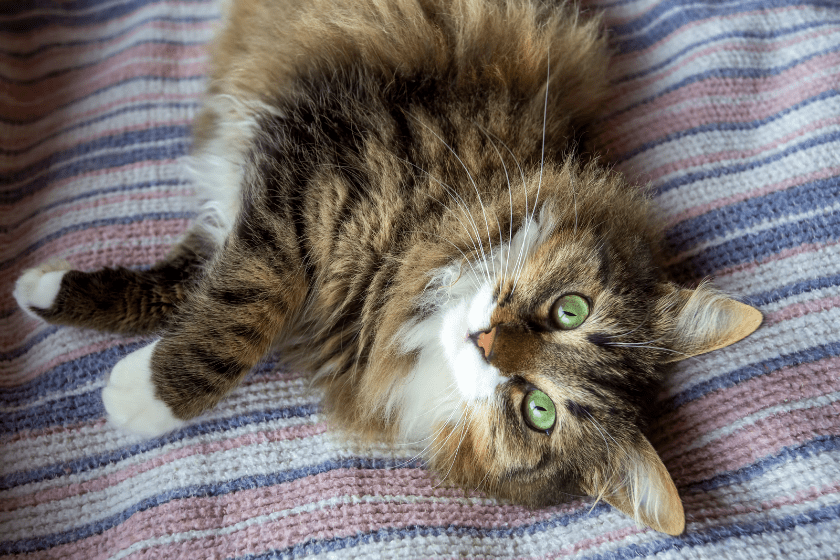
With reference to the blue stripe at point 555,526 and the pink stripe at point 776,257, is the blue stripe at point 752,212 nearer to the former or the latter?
the pink stripe at point 776,257

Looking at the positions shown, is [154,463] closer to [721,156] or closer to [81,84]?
[81,84]

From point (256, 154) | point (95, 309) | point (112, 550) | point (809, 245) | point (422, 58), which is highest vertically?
point (422, 58)

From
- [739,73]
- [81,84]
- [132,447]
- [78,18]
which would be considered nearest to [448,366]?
[132,447]

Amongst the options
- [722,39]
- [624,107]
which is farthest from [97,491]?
[722,39]

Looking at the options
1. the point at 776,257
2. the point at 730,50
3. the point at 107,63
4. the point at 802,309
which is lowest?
the point at 802,309

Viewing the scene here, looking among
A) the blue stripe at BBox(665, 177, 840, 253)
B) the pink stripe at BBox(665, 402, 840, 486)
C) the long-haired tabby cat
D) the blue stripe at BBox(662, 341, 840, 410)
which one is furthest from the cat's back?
the pink stripe at BBox(665, 402, 840, 486)

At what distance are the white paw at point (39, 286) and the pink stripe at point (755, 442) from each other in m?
1.40

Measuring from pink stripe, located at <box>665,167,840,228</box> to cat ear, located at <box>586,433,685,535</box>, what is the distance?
1.83ft

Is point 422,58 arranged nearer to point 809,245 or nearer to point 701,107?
point 701,107

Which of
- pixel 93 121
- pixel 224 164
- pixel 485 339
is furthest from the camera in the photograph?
pixel 93 121

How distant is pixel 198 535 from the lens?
1075 mm

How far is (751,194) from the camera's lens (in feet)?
4.19

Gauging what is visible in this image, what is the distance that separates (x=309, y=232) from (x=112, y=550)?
2.47ft

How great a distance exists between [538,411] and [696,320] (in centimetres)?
36
